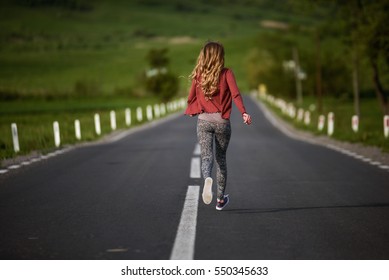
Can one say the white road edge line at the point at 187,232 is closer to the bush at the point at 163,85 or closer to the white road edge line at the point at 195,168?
the white road edge line at the point at 195,168

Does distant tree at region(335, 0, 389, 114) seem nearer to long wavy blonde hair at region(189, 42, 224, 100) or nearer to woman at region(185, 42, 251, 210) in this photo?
woman at region(185, 42, 251, 210)

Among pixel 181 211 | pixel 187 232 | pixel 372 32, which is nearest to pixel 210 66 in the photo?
pixel 181 211

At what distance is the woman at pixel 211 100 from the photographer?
8.14 meters

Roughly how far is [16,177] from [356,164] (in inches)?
266

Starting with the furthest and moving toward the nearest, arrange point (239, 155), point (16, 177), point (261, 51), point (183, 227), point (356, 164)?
1. point (261, 51)
2. point (239, 155)
3. point (356, 164)
4. point (16, 177)
5. point (183, 227)

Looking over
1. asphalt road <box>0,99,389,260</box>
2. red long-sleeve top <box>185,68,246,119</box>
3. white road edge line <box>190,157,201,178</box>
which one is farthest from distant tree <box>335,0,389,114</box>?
red long-sleeve top <box>185,68,246,119</box>

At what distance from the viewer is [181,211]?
28.2 feet

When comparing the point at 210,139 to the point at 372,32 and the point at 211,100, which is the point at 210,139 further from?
the point at 372,32

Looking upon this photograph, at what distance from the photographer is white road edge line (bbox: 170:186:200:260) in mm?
6203

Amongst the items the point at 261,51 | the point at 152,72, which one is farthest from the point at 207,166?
the point at 261,51

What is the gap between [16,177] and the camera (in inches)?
502

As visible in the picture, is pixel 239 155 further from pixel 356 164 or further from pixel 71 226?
pixel 71 226

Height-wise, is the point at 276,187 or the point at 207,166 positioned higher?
the point at 207,166
